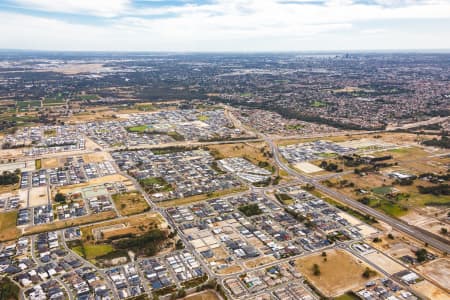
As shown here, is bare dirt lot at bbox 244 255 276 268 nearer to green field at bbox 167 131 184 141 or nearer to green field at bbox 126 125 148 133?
green field at bbox 167 131 184 141

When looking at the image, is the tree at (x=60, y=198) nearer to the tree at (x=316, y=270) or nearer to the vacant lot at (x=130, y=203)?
the vacant lot at (x=130, y=203)

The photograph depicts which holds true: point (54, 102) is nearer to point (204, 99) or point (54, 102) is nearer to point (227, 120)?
point (204, 99)

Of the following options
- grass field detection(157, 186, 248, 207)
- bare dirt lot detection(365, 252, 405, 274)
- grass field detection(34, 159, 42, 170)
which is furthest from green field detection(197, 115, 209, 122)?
bare dirt lot detection(365, 252, 405, 274)

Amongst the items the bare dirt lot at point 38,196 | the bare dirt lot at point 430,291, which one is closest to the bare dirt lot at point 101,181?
the bare dirt lot at point 38,196

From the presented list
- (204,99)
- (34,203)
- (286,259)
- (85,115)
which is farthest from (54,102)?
(286,259)

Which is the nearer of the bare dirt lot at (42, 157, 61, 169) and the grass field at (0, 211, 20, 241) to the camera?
the grass field at (0, 211, 20, 241)

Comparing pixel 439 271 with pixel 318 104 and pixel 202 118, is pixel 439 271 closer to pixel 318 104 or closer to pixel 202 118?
pixel 202 118
